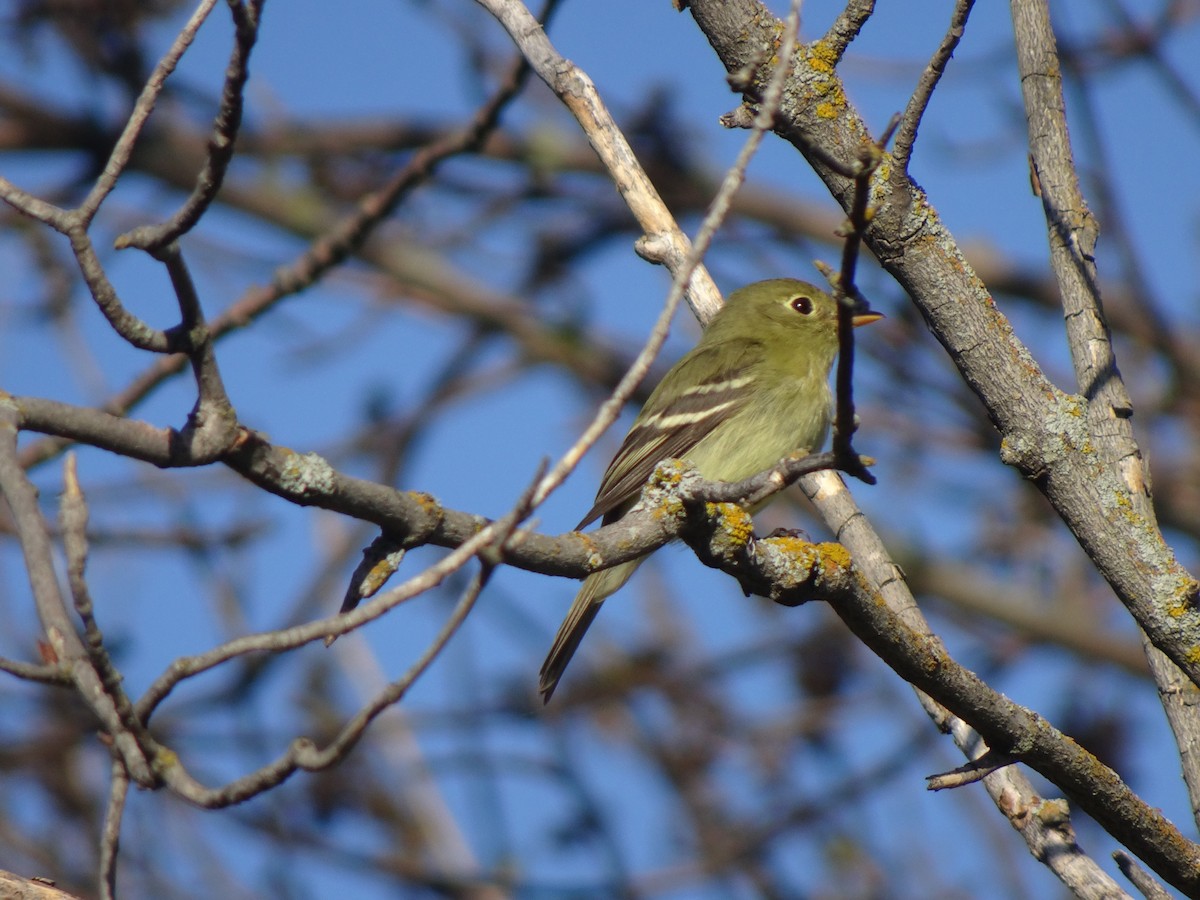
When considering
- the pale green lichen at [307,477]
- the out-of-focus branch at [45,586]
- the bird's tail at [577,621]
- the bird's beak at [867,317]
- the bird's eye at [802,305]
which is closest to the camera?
the out-of-focus branch at [45,586]

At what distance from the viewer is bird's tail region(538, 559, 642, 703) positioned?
4812mm

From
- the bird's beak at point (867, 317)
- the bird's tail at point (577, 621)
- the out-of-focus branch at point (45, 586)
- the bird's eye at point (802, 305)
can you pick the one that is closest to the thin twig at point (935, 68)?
the out-of-focus branch at point (45, 586)

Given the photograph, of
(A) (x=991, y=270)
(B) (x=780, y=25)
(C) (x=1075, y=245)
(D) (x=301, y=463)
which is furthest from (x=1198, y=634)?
(A) (x=991, y=270)

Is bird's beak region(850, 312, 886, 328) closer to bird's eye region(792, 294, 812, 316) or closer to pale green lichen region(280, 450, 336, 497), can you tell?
bird's eye region(792, 294, 812, 316)

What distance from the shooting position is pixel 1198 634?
2717mm

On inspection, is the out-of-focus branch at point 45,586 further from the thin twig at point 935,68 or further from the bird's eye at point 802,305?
the bird's eye at point 802,305

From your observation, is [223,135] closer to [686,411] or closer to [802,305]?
[686,411]

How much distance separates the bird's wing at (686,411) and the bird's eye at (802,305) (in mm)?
381

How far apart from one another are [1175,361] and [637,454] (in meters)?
3.96

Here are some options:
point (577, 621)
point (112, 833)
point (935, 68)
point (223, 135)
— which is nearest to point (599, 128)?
point (935, 68)

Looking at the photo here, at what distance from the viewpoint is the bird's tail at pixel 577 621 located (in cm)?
481

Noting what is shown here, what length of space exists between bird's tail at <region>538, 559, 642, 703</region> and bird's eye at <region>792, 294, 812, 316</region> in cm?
198

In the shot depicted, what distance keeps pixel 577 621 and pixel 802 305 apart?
7.65 ft

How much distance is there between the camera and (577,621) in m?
5.05
